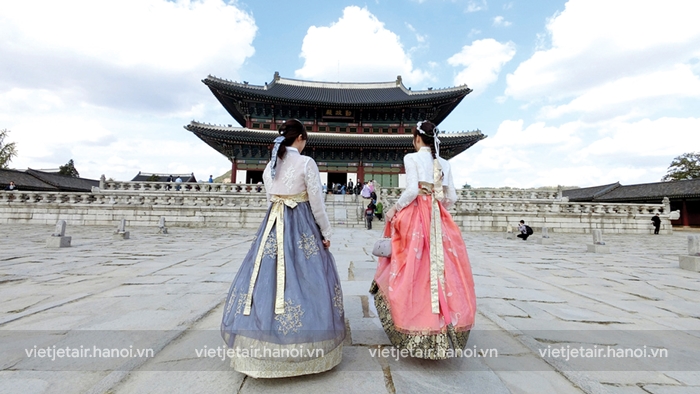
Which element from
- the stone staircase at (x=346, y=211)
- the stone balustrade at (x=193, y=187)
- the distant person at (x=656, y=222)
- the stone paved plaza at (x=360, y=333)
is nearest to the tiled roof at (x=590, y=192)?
the distant person at (x=656, y=222)

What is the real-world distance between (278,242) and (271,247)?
5 centimetres

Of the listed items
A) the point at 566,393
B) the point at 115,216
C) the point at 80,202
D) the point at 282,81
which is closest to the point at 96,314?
the point at 566,393

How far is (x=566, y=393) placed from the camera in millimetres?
1566

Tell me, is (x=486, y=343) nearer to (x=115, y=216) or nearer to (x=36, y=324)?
(x=36, y=324)

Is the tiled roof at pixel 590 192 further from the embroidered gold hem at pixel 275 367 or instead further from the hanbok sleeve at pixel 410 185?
the embroidered gold hem at pixel 275 367

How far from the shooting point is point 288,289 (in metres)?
1.67

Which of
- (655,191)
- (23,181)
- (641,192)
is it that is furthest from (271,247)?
(23,181)

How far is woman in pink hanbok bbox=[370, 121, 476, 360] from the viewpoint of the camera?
1775 millimetres

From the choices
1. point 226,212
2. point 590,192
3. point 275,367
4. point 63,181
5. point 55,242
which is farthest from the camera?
point 590,192

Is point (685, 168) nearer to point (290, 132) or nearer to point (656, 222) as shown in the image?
point (656, 222)

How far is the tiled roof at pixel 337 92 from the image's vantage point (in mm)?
21172

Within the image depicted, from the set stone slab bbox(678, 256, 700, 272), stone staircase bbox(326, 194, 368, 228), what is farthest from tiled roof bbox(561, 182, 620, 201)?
stone slab bbox(678, 256, 700, 272)

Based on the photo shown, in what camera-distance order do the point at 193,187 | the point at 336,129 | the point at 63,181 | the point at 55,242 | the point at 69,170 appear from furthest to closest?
1. the point at 69,170
2. the point at 63,181
3. the point at 336,129
4. the point at 193,187
5. the point at 55,242

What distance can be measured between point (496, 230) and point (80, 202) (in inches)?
712
